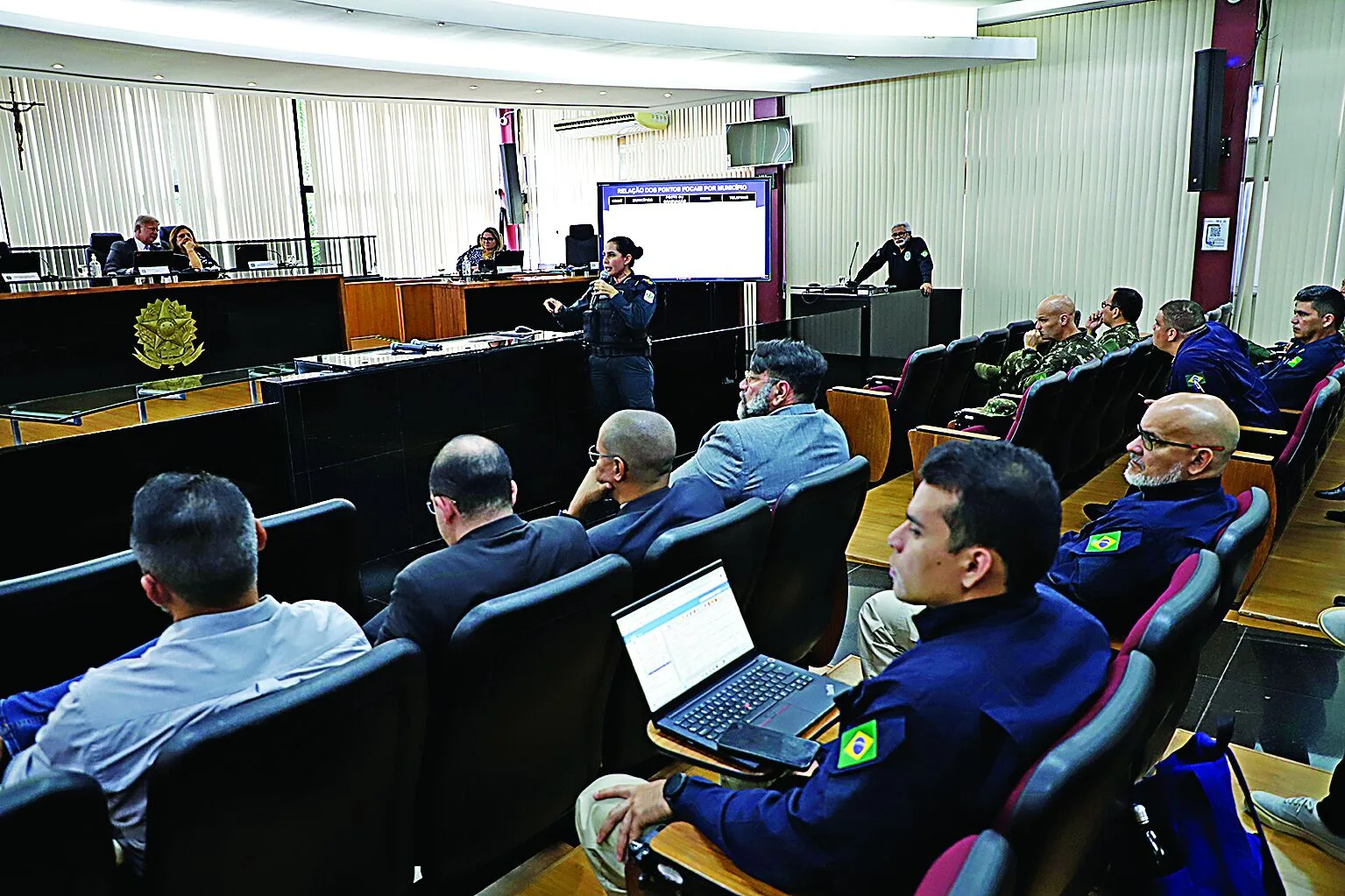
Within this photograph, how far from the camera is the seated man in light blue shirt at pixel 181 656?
4.96ft

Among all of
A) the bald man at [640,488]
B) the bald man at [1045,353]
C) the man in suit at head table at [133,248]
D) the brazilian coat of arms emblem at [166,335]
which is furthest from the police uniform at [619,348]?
the man in suit at head table at [133,248]

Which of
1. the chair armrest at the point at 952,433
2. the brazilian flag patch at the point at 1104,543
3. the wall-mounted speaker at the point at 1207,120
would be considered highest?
the wall-mounted speaker at the point at 1207,120

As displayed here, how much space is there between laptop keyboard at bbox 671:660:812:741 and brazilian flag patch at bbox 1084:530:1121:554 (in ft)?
3.19

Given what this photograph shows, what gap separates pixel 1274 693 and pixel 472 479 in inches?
105

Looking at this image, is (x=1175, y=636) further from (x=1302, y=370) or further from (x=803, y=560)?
(x=1302, y=370)

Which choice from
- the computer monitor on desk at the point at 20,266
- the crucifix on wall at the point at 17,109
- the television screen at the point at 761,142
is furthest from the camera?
the television screen at the point at 761,142

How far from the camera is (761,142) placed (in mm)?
11180

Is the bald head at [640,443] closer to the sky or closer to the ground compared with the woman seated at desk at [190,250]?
closer to the ground

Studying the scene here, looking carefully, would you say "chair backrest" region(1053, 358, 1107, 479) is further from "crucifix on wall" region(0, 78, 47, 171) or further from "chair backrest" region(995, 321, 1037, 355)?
"crucifix on wall" region(0, 78, 47, 171)

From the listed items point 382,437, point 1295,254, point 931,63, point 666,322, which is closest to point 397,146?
point 666,322

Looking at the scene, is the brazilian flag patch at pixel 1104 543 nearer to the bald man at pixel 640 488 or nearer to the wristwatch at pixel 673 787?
the bald man at pixel 640 488

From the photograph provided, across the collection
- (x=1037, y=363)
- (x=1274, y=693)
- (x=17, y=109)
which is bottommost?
(x=1274, y=693)

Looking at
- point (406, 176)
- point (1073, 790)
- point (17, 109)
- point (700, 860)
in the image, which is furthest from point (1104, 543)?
point (406, 176)

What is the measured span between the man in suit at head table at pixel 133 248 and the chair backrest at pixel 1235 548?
8073 millimetres
